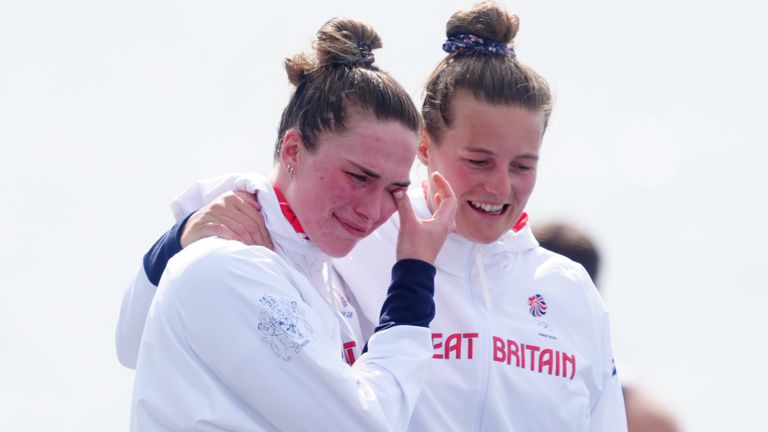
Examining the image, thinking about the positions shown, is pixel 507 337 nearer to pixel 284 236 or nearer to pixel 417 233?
pixel 417 233

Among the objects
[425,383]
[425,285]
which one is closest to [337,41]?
[425,285]

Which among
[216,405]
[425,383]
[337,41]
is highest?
[337,41]

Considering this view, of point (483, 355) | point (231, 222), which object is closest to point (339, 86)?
point (231, 222)

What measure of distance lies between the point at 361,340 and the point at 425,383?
296 millimetres

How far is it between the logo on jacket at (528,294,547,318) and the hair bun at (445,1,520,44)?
1.09 meters

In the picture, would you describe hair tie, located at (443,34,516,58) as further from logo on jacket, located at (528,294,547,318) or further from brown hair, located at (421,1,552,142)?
logo on jacket, located at (528,294,547,318)

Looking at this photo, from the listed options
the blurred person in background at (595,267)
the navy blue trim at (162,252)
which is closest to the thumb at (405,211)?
the navy blue trim at (162,252)

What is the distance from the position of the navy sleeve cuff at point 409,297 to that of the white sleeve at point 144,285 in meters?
0.60

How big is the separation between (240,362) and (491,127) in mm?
1579

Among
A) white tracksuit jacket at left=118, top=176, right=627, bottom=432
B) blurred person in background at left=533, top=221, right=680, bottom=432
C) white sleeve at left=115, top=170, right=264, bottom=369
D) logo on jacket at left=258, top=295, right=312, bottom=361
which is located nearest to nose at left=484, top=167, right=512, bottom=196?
white tracksuit jacket at left=118, top=176, right=627, bottom=432

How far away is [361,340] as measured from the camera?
4.57 metres

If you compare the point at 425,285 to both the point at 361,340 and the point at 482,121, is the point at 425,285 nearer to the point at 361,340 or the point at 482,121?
the point at 361,340

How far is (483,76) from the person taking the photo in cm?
484

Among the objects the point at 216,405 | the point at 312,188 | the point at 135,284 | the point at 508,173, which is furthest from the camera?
the point at 508,173
